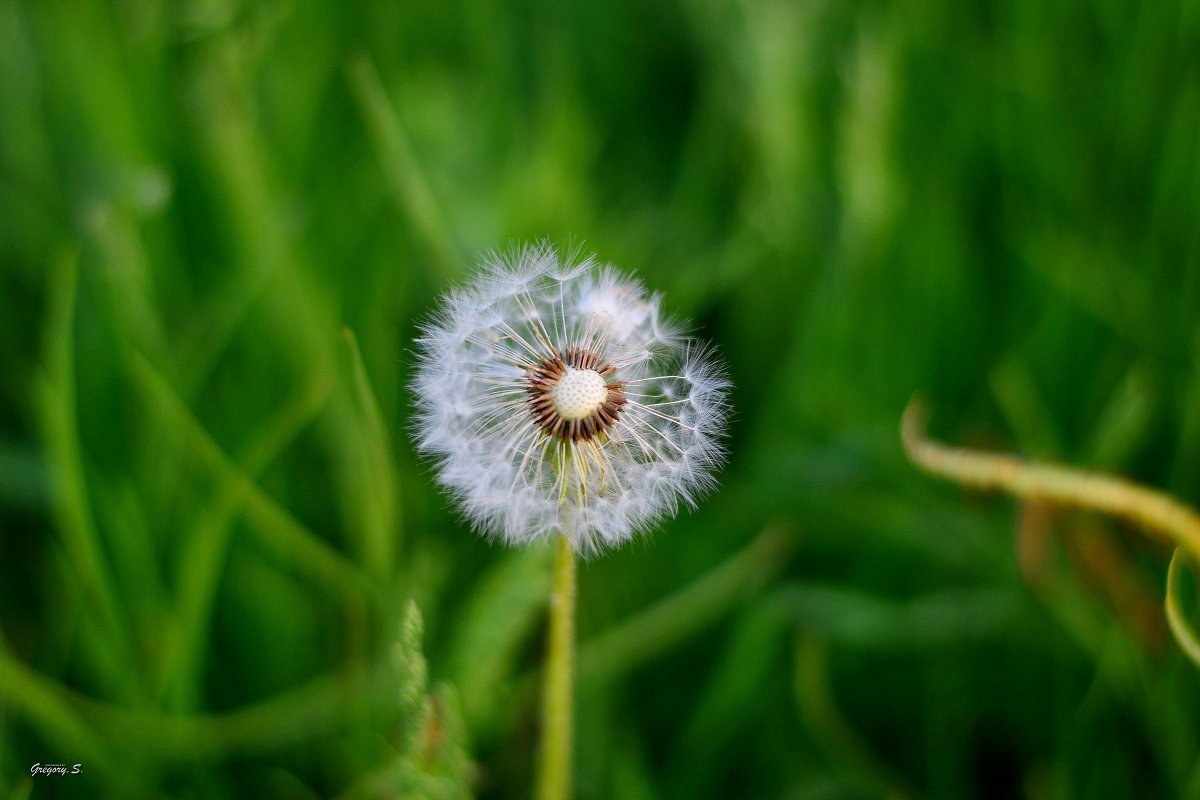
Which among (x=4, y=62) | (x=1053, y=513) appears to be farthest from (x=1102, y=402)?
(x=4, y=62)

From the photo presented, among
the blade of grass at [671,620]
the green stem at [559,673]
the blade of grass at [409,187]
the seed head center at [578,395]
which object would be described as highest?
the blade of grass at [409,187]

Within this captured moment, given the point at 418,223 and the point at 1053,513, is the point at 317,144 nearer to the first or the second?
the point at 418,223

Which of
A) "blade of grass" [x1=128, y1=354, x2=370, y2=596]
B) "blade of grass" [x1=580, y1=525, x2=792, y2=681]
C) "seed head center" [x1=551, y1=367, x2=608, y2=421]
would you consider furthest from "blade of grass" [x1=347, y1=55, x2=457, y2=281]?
"seed head center" [x1=551, y1=367, x2=608, y2=421]

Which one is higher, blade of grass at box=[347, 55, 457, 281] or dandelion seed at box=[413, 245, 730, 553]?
blade of grass at box=[347, 55, 457, 281]

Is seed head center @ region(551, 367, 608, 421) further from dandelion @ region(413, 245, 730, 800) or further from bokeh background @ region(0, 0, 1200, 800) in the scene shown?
bokeh background @ region(0, 0, 1200, 800)

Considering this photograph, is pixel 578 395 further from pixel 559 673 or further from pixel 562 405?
pixel 559 673

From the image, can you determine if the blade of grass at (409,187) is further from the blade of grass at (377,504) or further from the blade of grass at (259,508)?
the blade of grass at (259,508)

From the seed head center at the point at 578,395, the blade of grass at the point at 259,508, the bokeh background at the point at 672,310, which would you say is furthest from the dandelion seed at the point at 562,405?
the blade of grass at the point at 259,508

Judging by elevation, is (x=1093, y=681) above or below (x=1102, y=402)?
below

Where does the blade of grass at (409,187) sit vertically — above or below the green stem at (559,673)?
above
